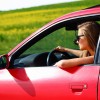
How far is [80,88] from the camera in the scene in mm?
4297

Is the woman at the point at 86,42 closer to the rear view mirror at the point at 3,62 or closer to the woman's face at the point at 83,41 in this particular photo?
the woman's face at the point at 83,41

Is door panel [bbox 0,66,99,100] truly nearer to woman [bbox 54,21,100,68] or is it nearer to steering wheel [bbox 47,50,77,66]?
woman [bbox 54,21,100,68]

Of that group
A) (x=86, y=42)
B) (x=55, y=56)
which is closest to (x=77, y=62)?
(x=86, y=42)

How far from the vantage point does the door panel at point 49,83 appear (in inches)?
168

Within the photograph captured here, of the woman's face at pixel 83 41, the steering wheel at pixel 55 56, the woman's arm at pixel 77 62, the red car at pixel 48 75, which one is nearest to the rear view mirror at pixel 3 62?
the red car at pixel 48 75

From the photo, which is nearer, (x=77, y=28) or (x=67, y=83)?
(x=67, y=83)

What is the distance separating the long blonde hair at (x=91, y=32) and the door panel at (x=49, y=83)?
292 mm

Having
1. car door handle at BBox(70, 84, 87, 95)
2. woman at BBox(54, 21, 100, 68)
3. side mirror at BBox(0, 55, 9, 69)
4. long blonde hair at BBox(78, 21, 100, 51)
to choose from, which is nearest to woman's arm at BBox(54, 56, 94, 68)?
woman at BBox(54, 21, 100, 68)

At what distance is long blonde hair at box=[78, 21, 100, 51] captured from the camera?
4.55m

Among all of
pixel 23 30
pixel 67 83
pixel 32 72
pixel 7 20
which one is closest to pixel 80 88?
pixel 67 83

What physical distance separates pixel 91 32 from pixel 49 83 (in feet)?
1.91

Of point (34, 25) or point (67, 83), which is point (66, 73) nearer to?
point (67, 83)

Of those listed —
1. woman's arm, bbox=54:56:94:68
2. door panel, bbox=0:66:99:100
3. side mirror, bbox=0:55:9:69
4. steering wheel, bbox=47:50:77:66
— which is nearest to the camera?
door panel, bbox=0:66:99:100

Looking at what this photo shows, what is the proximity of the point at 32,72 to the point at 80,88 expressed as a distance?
54cm
